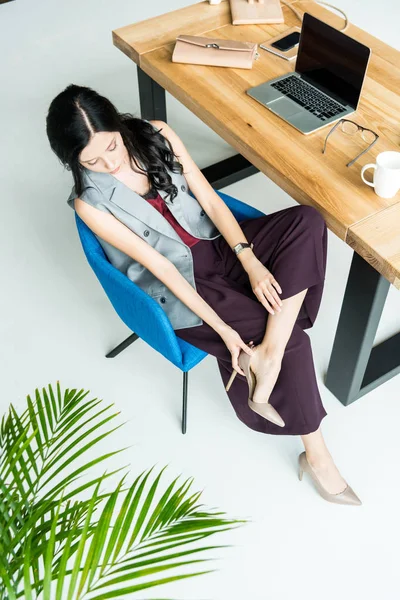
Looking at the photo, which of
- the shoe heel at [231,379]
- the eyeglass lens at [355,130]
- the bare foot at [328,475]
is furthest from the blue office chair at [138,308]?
the eyeglass lens at [355,130]

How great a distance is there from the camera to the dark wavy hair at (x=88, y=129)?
165 cm

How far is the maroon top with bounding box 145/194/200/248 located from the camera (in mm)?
1950

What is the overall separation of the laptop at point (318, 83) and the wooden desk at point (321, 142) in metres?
0.04

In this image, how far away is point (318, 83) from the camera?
2146 millimetres

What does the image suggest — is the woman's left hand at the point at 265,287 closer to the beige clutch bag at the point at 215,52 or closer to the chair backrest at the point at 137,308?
the chair backrest at the point at 137,308

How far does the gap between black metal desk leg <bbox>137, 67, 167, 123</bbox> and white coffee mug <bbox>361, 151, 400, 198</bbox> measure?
1.11 meters

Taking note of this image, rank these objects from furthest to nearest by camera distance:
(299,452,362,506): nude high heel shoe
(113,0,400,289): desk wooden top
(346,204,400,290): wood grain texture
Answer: (299,452,362,506): nude high heel shoe < (113,0,400,289): desk wooden top < (346,204,400,290): wood grain texture

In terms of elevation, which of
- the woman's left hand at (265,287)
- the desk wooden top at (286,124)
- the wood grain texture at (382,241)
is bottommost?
the woman's left hand at (265,287)

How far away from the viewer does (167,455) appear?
2074 millimetres

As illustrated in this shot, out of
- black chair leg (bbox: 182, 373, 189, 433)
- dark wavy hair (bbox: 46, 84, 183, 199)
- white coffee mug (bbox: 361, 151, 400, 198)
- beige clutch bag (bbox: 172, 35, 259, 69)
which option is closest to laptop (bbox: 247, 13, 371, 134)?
beige clutch bag (bbox: 172, 35, 259, 69)

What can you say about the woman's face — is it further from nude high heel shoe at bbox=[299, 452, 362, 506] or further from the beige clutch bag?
nude high heel shoe at bbox=[299, 452, 362, 506]

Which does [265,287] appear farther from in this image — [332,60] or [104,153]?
[332,60]

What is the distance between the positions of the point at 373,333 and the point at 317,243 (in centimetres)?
35

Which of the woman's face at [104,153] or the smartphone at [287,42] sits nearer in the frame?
the woman's face at [104,153]
